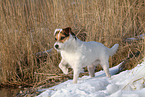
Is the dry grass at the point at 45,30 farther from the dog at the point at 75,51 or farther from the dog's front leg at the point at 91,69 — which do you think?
the dog at the point at 75,51

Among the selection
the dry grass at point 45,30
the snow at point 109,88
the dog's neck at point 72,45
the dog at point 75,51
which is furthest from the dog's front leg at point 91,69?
the dry grass at point 45,30

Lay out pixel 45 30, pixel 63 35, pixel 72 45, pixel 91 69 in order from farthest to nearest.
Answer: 1. pixel 45 30
2. pixel 91 69
3. pixel 72 45
4. pixel 63 35

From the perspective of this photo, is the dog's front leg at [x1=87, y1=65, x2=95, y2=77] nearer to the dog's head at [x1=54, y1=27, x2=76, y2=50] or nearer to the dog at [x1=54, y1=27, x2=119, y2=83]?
the dog at [x1=54, y1=27, x2=119, y2=83]

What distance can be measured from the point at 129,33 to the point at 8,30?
8.15ft

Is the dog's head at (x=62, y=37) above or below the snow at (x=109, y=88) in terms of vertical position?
above

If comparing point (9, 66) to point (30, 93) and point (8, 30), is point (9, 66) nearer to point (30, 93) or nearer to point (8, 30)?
point (8, 30)

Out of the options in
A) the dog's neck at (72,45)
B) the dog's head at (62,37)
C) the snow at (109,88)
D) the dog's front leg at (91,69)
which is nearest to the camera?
the snow at (109,88)

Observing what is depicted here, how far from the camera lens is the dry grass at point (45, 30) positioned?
3.86 metres

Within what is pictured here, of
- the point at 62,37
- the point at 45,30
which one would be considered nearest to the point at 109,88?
the point at 62,37

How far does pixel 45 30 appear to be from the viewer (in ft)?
13.7

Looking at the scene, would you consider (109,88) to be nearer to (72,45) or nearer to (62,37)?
(72,45)

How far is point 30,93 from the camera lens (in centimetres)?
290

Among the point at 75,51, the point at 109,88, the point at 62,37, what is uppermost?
the point at 62,37

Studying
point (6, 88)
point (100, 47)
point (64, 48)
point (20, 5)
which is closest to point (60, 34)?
point (64, 48)
